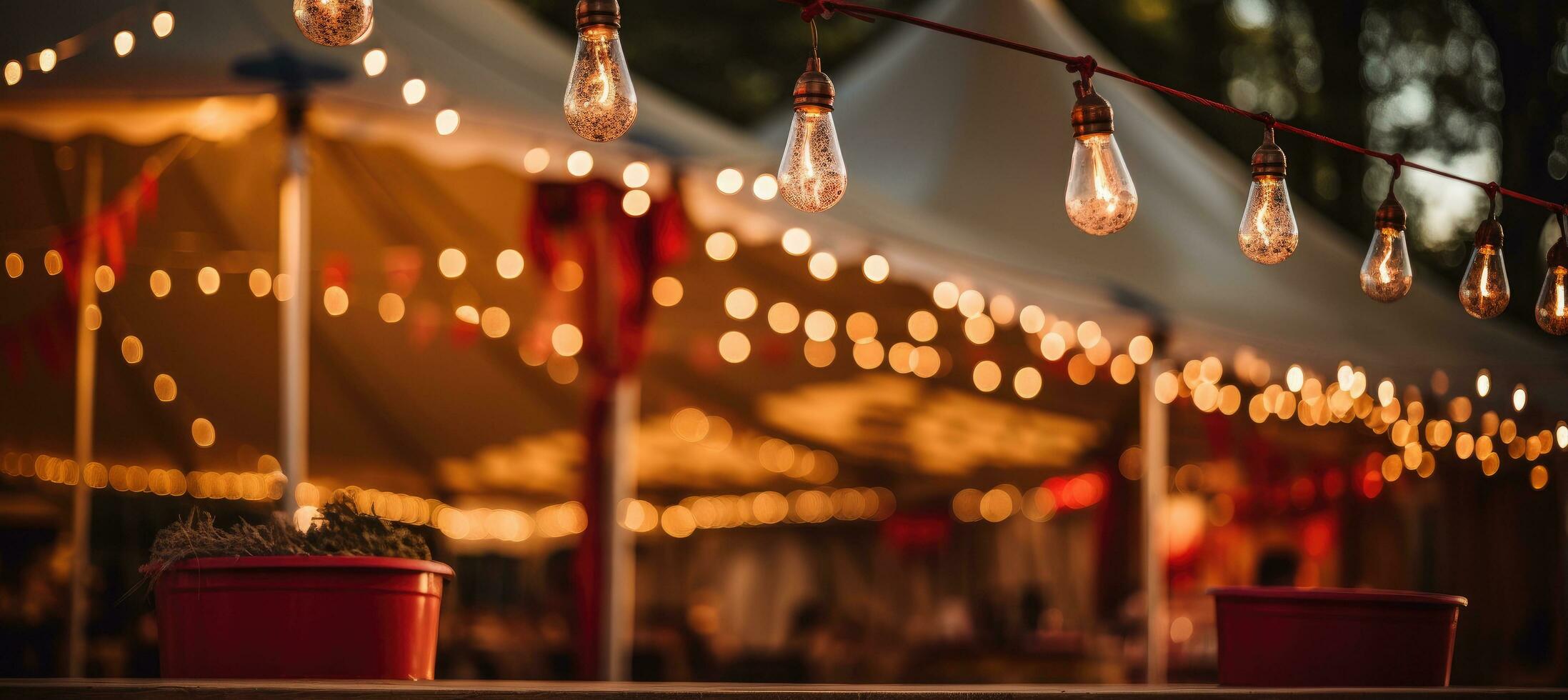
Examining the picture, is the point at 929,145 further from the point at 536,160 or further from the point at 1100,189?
the point at 1100,189

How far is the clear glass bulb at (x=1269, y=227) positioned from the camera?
3.00 metres

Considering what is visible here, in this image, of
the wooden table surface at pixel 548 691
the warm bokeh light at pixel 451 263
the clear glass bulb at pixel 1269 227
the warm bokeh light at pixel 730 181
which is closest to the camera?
the wooden table surface at pixel 548 691

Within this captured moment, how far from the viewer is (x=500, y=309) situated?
24.9 ft

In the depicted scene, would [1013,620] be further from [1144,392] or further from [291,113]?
[291,113]

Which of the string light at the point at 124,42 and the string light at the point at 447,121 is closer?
the string light at the point at 124,42

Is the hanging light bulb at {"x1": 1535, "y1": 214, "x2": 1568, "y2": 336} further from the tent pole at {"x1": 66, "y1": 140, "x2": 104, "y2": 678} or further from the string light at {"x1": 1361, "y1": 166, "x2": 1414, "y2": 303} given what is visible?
the tent pole at {"x1": 66, "y1": 140, "x2": 104, "y2": 678}

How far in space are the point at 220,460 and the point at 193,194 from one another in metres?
2.88

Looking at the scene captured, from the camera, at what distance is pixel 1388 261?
344 centimetres

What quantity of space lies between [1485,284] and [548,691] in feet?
8.20

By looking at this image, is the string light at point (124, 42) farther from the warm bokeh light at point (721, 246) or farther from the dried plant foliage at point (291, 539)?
the warm bokeh light at point (721, 246)

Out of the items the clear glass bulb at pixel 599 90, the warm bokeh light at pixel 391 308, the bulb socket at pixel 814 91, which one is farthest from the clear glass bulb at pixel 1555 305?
the warm bokeh light at pixel 391 308

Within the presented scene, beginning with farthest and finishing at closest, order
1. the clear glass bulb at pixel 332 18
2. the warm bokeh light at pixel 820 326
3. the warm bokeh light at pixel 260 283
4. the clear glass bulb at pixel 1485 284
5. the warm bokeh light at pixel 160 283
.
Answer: the warm bokeh light at pixel 820 326
the warm bokeh light at pixel 260 283
the warm bokeh light at pixel 160 283
the clear glass bulb at pixel 1485 284
the clear glass bulb at pixel 332 18

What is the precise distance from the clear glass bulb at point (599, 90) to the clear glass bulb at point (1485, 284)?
2.23m

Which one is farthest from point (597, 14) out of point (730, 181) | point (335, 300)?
point (335, 300)
